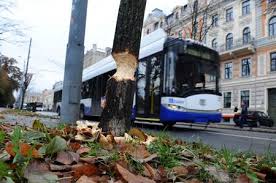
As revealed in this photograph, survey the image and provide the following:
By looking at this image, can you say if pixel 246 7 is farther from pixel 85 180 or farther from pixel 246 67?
pixel 85 180

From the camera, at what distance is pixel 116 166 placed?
5.73ft

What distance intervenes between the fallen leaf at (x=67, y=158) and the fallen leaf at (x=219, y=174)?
0.78m

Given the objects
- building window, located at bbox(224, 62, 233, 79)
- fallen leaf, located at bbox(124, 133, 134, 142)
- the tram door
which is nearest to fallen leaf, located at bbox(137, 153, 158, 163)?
fallen leaf, located at bbox(124, 133, 134, 142)

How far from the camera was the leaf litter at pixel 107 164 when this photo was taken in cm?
162

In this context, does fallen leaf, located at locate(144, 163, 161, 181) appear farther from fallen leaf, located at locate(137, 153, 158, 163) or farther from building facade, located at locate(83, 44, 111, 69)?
building facade, located at locate(83, 44, 111, 69)

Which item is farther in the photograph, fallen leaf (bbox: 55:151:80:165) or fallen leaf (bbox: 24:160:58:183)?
fallen leaf (bbox: 55:151:80:165)

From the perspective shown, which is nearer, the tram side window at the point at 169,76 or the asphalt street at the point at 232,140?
the asphalt street at the point at 232,140

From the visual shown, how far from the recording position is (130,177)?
166 cm

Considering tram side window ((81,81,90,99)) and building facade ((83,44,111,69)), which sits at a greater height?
building facade ((83,44,111,69))

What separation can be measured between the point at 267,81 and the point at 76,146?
34581 millimetres

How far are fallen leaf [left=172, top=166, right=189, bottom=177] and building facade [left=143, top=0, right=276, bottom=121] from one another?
101 feet

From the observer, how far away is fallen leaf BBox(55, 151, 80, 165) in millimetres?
1830

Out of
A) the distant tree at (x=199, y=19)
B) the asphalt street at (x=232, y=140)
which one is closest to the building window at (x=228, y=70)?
the distant tree at (x=199, y=19)

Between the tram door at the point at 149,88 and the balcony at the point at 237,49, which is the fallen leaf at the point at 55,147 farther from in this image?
the balcony at the point at 237,49
